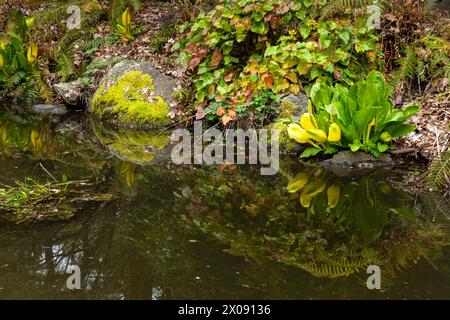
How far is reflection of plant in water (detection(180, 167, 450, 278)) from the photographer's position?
127 inches

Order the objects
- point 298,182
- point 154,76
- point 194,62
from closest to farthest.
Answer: point 298,182 < point 194,62 < point 154,76

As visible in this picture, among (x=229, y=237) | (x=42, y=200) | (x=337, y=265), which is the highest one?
(x=42, y=200)

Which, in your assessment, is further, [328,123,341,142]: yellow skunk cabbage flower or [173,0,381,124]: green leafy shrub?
[173,0,381,124]: green leafy shrub

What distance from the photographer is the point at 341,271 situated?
3031 millimetres

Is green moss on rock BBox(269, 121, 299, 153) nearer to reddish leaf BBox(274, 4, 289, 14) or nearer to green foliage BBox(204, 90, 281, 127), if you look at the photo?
green foliage BBox(204, 90, 281, 127)

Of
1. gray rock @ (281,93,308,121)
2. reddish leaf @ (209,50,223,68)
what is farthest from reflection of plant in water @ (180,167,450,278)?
reddish leaf @ (209,50,223,68)

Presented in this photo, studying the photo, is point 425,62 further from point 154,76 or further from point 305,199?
point 154,76

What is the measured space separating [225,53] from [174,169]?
212 cm


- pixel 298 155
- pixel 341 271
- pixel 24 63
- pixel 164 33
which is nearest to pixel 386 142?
pixel 298 155

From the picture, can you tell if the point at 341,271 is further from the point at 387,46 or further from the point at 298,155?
the point at 387,46

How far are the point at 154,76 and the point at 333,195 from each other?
3.84m

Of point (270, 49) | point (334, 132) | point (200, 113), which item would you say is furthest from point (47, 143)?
point (334, 132)

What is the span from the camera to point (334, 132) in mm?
4965

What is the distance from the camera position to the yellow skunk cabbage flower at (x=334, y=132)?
4945 millimetres
